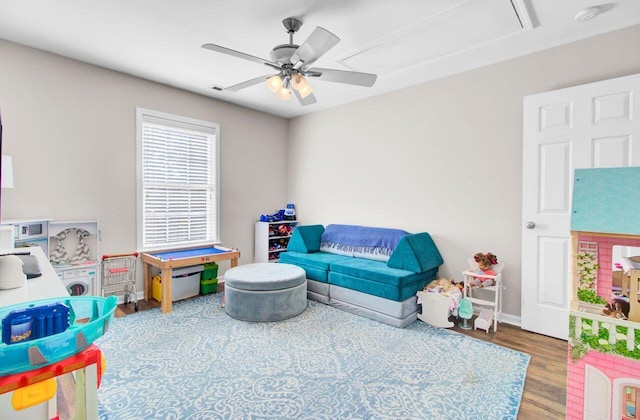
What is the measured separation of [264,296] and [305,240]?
51.1 inches

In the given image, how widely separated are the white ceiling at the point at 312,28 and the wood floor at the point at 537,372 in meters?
2.64

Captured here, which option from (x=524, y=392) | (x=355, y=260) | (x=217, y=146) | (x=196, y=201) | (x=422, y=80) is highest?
(x=422, y=80)

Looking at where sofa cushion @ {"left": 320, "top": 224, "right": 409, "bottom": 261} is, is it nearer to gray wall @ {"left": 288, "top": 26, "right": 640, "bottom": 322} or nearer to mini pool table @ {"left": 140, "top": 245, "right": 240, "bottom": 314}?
gray wall @ {"left": 288, "top": 26, "right": 640, "bottom": 322}

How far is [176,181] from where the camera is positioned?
13.5ft

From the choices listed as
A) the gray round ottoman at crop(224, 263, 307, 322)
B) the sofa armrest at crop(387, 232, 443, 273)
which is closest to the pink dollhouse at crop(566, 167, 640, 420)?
the sofa armrest at crop(387, 232, 443, 273)

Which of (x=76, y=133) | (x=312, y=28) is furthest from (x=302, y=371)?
(x=76, y=133)

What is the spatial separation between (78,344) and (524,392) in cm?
246

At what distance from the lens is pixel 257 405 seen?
1864 millimetres

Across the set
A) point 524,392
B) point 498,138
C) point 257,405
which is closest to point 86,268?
point 257,405

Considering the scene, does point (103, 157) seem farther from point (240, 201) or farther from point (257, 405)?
point (257, 405)

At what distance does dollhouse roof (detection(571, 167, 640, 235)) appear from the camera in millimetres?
1341

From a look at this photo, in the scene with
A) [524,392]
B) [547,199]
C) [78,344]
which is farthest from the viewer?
[547,199]

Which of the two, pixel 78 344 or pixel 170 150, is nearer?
pixel 78 344

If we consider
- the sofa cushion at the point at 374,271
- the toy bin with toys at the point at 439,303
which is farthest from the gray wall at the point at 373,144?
the sofa cushion at the point at 374,271
